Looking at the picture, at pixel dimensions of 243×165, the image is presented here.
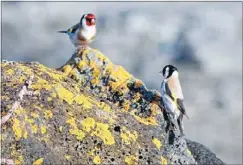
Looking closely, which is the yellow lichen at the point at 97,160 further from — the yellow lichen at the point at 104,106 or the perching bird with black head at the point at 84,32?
the perching bird with black head at the point at 84,32

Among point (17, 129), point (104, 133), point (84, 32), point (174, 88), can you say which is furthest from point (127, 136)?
point (84, 32)

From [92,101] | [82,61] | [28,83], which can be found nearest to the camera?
[28,83]

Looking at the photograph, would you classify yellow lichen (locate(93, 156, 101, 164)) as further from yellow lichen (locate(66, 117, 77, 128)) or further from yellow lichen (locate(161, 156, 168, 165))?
yellow lichen (locate(161, 156, 168, 165))

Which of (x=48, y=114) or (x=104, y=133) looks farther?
(x=104, y=133)

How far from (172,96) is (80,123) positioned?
1937 mm

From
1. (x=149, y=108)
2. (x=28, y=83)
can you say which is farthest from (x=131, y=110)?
(x=28, y=83)

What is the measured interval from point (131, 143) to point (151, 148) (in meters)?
0.29

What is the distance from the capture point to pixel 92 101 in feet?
29.7

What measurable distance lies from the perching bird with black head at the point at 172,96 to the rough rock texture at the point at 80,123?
0.14 m

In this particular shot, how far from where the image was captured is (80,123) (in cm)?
841

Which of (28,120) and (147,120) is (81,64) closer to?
(147,120)

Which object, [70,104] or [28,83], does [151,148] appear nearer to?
[70,104]

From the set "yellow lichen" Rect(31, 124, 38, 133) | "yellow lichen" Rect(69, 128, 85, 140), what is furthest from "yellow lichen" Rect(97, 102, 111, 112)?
"yellow lichen" Rect(31, 124, 38, 133)

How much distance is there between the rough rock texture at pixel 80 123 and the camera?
7.92 m
